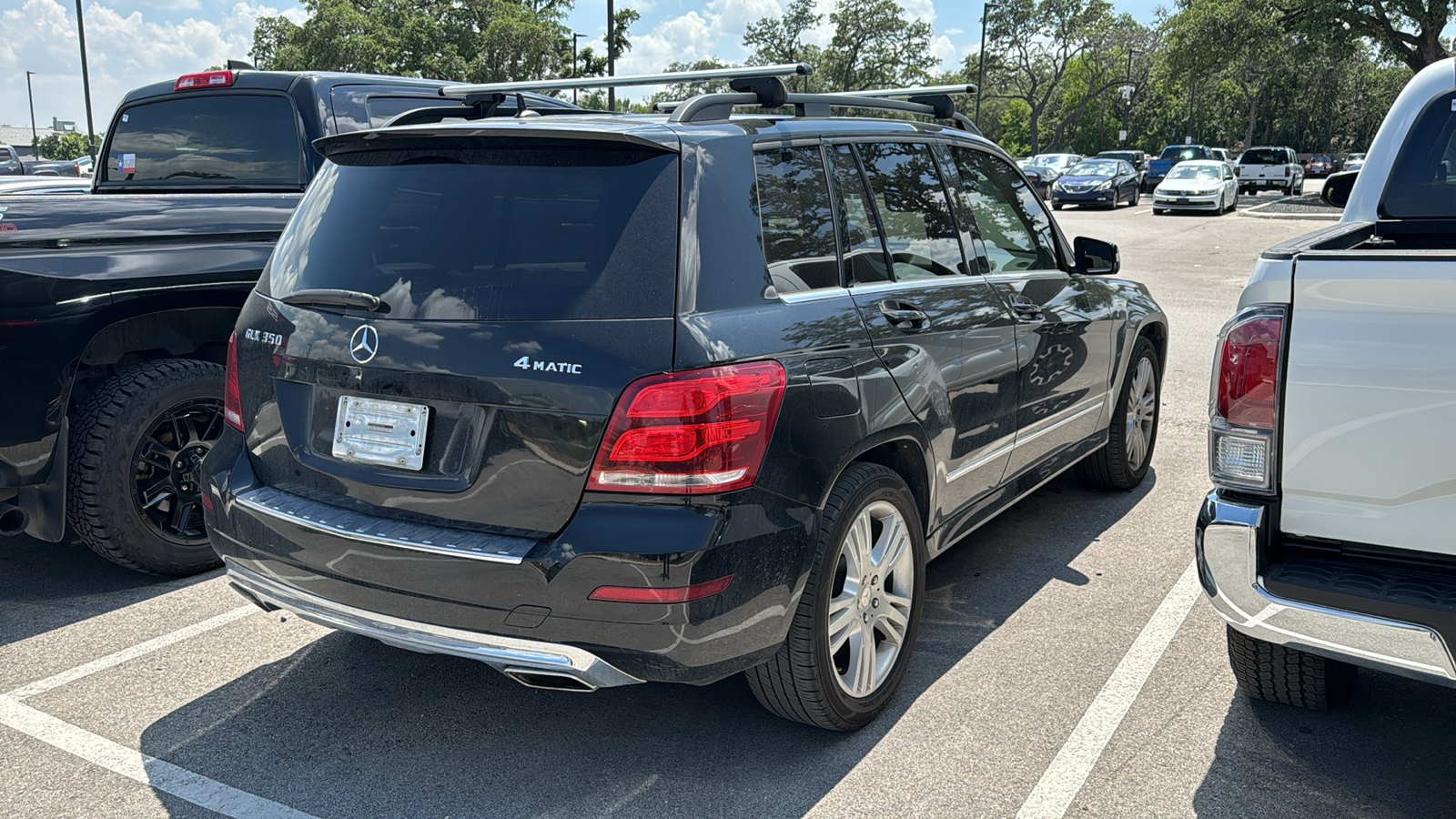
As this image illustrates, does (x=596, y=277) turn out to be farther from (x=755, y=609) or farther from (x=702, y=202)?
(x=755, y=609)

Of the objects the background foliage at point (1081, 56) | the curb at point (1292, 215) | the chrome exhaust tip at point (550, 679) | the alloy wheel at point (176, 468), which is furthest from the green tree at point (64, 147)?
the chrome exhaust tip at point (550, 679)

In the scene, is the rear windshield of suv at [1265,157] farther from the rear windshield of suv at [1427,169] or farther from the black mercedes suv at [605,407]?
the black mercedes suv at [605,407]

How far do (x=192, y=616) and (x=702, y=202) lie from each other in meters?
2.75

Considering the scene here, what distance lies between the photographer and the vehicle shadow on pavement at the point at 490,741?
3051 mm

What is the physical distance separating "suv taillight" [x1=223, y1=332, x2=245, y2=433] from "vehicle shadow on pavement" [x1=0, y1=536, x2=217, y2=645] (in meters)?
1.45

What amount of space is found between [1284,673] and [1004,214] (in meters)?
2.08

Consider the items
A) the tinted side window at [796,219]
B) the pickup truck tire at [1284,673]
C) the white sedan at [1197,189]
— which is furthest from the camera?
→ the white sedan at [1197,189]

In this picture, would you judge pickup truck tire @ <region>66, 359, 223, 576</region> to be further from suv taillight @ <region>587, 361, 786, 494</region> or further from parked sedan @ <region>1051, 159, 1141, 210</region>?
parked sedan @ <region>1051, 159, 1141, 210</region>

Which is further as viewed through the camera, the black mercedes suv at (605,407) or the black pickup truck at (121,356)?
the black pickup truck at (121,356)

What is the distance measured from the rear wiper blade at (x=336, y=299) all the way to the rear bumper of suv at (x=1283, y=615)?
226 centimetres

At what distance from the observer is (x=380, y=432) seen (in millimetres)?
2986

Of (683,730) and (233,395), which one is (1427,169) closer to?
(683,730)

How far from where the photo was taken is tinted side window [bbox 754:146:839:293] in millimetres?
3182

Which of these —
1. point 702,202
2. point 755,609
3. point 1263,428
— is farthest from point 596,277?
point 1263,428
